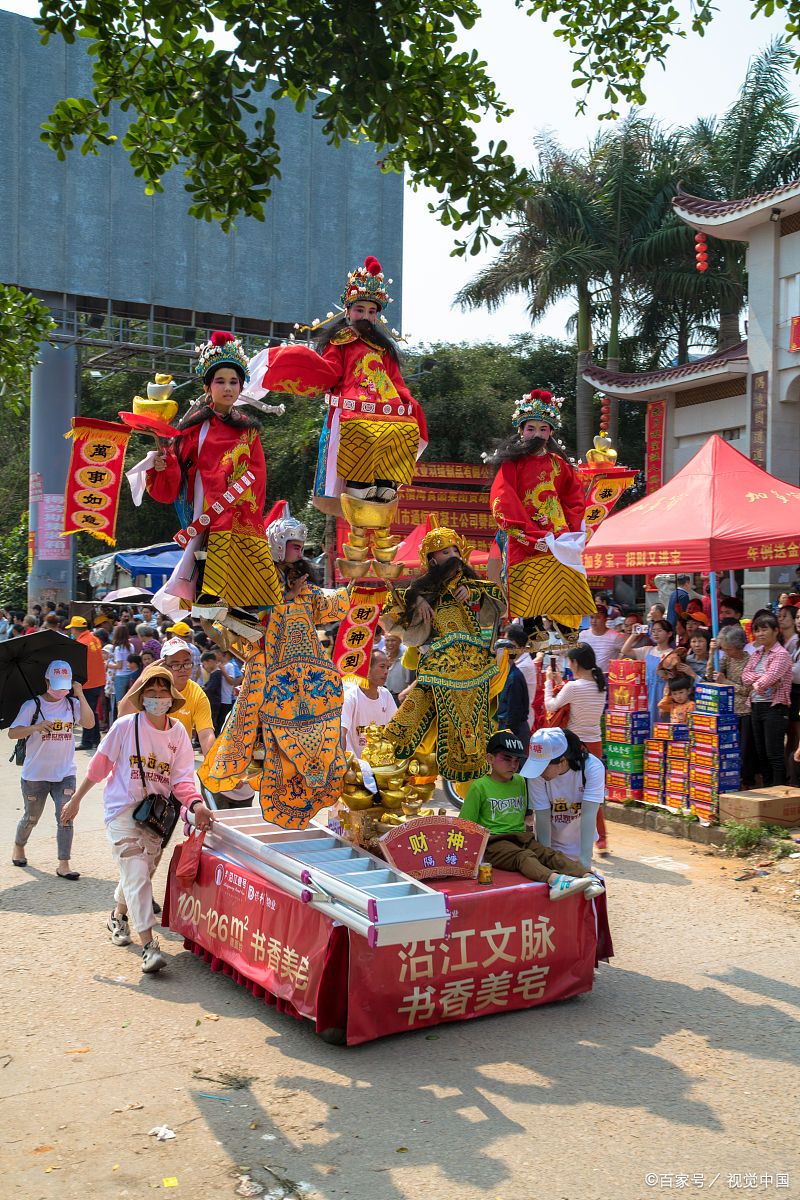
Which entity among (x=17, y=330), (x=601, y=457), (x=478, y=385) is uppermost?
(x=478, y=385)

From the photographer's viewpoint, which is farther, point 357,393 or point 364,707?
point 364,707

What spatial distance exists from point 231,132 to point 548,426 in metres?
2.62

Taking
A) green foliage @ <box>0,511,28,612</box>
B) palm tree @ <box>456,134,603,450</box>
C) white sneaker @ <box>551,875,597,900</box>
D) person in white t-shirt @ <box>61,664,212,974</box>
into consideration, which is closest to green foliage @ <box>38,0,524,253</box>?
person in white t-shirt @ <box>61,664,212,974</box>

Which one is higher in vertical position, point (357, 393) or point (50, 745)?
point (357, 393)

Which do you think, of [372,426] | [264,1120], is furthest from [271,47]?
[264,1120]

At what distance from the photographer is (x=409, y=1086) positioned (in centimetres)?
435

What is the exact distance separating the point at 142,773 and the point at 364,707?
2246 mm

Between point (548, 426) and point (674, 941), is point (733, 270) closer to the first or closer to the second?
point (548, 426)

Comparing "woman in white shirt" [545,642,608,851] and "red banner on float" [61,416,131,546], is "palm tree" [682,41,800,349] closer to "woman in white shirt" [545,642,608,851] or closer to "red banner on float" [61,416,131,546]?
"woman in white shirt" [545,642,608,851]

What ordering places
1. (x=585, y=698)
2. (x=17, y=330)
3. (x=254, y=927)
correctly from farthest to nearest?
1. (x=585, y=698)
2. (x=17, y=330)
3. (x=254, y=927)

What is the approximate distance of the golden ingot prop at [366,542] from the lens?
240 inches

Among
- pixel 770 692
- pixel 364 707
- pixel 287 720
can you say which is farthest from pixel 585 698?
pixel 287 720

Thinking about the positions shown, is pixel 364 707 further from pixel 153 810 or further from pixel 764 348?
pixel 764 348

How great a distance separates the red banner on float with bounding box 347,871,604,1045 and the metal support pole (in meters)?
19.4
